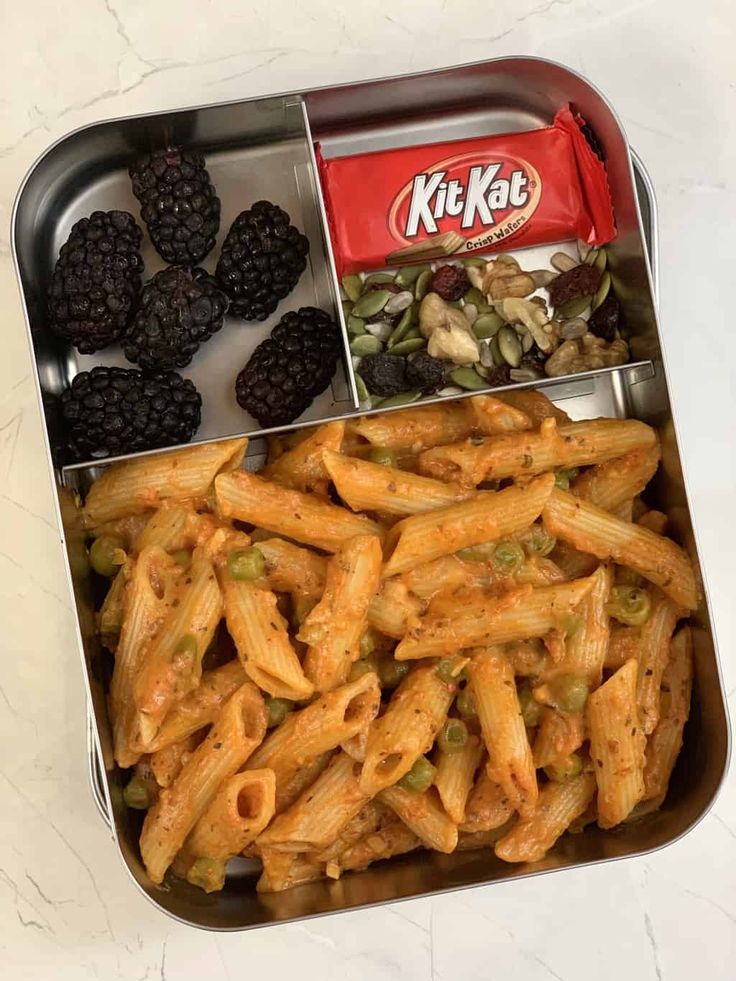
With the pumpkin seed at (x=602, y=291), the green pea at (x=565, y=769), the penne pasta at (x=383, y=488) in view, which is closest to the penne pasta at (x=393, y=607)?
the penne pasta at (x=383, y=488)

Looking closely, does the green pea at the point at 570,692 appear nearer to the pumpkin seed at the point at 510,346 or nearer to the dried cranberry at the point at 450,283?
the pumpkin seed at the point at 510,346

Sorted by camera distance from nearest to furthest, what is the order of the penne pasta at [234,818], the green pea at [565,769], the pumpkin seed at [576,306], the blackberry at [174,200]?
the penne pasta at [234,818], the green pea at [565,769], the blackberry at [174,200], the pumpkin seed at [576,306]

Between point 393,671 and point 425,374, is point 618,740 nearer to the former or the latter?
point 393,671

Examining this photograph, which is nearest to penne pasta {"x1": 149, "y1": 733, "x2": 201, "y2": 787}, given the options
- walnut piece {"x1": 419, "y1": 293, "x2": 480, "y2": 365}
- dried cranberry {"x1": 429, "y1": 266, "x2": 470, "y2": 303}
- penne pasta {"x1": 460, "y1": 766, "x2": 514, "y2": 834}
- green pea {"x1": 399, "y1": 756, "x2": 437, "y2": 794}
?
green pea {"x1": 399, "y1": 756, "x2": 437, "y2": 794}

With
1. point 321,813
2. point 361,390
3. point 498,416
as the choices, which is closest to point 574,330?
point 498,416

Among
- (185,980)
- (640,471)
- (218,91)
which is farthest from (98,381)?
(185,980)

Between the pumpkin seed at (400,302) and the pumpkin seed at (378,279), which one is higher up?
the pumpkin seed at (378,279)

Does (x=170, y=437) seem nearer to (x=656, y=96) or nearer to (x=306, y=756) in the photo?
(x=306, y=756)
